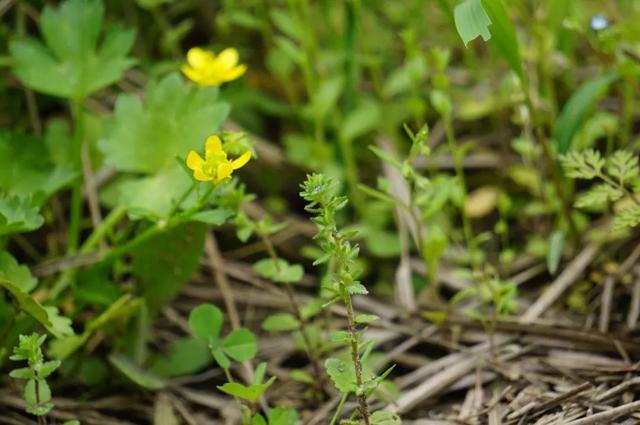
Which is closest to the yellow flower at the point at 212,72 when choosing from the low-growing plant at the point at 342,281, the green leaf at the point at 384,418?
the low-growing plant at the point at 342,281

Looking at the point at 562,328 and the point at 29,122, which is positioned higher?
the point at 29,122

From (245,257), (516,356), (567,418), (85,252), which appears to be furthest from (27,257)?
(567,418)

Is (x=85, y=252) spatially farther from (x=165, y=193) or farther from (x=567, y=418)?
(x=567, y=418)

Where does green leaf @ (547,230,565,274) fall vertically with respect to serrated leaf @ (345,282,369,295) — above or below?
below

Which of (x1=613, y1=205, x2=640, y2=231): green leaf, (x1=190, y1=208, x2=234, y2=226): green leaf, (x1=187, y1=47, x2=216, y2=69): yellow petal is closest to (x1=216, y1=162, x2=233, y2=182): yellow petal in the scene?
(x1=190, y1=208, x2=234, y2=226): green leaf

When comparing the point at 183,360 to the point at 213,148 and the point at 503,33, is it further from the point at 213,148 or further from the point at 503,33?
the point at 503,33

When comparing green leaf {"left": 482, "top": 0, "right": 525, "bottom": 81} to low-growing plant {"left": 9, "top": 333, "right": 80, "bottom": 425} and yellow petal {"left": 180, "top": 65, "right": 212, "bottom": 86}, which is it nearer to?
yellow petal {"left": 180, "top": 65, "right": 212, "bottom": 86}

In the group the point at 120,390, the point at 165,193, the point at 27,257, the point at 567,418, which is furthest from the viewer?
the point at 27,257

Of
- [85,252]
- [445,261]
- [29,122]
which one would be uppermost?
[29,122]
